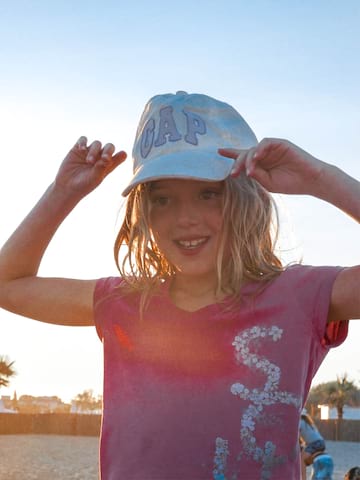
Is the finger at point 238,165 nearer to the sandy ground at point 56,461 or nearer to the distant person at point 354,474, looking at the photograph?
the distant person at point 354,474

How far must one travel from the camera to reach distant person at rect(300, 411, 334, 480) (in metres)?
8.85

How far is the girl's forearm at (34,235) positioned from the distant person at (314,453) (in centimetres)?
650

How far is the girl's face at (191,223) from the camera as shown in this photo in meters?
2.22

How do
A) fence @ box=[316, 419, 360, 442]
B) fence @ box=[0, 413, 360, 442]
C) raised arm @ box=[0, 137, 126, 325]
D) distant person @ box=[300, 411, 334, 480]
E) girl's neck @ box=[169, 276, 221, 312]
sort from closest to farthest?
girl's neck @ box=[169, 276, 221, 312] < raised arm @ box=[0, 137, 126, 325] < distant person @ box=[300, 411, 334, 480] < fence @ box=[316, 419, 360, 442] < fence @ box=[0, 413, 360, 442]

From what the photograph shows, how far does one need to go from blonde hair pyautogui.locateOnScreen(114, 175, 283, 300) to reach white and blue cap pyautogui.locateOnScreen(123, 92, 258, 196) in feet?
0.32

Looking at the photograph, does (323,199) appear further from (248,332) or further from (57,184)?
(57,184)

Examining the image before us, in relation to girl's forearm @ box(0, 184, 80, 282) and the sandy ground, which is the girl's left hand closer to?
girl's forearm @ box(0, 184, 80, 282)

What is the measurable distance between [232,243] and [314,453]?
733 cm

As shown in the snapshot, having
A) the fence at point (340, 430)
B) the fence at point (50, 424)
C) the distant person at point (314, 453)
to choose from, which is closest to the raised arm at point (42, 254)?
the distant person at point (314, 453)

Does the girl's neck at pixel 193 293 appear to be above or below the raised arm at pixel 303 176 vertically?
below

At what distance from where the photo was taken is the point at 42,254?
259 cm

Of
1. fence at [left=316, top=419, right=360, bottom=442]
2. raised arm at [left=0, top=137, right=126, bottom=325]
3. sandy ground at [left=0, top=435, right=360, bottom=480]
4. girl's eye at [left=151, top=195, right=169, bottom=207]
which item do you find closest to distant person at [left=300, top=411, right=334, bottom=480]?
raised arm at [left=0, top=137, right=126, bottom=325]

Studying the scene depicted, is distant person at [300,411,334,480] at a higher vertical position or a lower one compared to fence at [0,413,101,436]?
lower

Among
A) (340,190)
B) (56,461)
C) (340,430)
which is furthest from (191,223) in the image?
(340,430)
